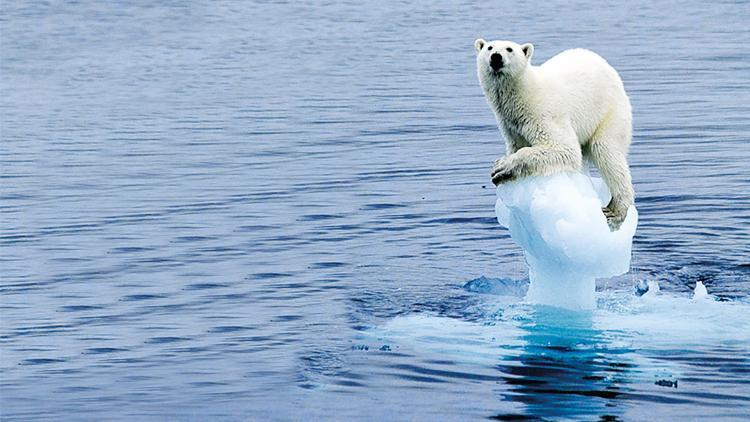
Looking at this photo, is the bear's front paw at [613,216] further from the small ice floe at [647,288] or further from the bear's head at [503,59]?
the bear's head at [503,59]

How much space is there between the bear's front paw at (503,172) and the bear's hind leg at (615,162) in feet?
2.85

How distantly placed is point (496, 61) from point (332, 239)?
14.3ft

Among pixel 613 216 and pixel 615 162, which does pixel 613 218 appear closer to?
pixel 613 216

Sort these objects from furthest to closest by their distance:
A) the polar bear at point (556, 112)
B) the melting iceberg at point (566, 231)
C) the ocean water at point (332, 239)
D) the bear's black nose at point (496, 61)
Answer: the melting iceberg at point (566, 231) < the polar bear at point (556, 112) < the bear's black nose at point (496, 61) < the ocean water at point (332, 239)

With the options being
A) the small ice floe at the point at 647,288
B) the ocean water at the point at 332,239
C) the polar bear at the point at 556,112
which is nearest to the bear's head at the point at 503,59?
the polar bear at the point at 556,112

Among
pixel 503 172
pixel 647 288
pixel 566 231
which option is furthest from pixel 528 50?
pixel 647 288

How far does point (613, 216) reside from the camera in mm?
10328

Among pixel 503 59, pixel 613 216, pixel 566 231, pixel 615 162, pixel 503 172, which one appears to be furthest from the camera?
pixel 613 216

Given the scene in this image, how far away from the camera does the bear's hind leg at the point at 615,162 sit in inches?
399

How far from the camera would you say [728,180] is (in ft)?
49.7

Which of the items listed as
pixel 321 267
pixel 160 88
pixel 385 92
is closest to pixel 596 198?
pixel 321 267

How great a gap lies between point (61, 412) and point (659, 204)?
24.4ft

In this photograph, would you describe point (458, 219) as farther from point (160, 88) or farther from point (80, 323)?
point (160, 88)

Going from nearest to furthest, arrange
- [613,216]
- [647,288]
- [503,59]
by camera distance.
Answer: [503,59] < [613,216] < [647,288]
